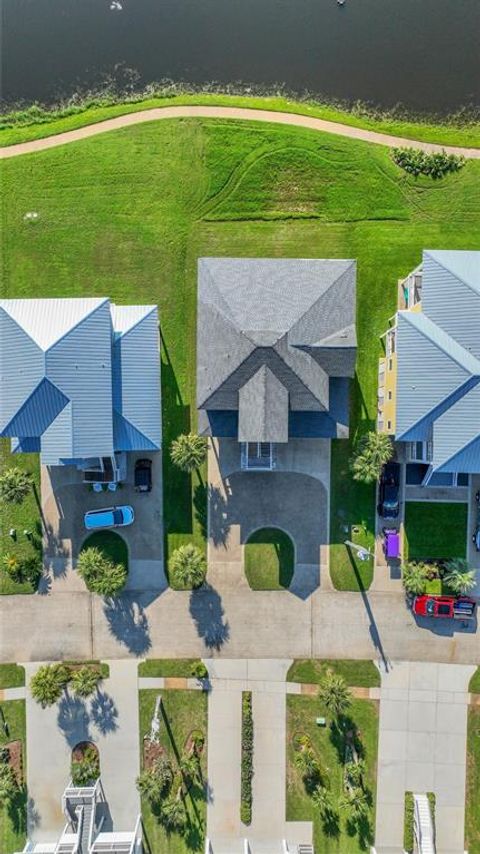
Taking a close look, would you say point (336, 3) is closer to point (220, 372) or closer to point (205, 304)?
point (205, 304)

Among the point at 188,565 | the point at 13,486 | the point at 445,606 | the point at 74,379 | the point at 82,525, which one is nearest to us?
the point at 74,379

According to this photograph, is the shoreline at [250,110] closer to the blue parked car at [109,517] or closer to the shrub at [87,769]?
the blue parked car at [109,517]

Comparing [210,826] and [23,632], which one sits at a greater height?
[23,632]

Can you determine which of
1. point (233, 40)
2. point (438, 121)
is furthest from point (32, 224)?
point (438, 121)

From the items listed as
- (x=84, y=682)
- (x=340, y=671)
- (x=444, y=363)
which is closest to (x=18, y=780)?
(x=84, y=682)

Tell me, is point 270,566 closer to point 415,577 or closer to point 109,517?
point 415,577

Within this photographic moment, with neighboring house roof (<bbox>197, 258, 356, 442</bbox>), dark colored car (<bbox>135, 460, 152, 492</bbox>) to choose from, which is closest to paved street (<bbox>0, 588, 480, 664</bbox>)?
dark colored car (<bbox>135, 460, 152, 492</bbox>)

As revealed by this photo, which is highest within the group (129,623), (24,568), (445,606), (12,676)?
(24,568)
